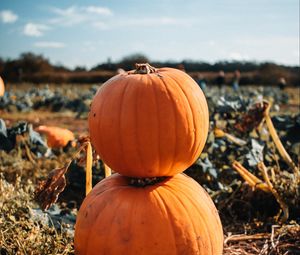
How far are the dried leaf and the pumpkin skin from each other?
0.55 ft

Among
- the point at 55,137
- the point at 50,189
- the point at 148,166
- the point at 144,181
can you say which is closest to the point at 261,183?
the point at 144,181

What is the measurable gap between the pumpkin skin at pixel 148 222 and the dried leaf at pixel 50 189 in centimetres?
17

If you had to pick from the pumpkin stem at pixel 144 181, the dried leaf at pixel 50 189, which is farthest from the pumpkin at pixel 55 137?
the pumpkin stem at pixel 144 181

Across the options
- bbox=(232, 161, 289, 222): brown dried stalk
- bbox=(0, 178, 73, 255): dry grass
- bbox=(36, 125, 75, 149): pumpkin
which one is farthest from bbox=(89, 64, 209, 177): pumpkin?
bbox=(36, 125, 75, 149): pumpkin

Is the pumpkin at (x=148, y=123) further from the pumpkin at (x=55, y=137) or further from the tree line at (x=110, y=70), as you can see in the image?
the tree line at (x=110, y=70)

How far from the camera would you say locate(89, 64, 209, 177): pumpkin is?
2070 millimetres

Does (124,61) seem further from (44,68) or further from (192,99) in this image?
(192,99)

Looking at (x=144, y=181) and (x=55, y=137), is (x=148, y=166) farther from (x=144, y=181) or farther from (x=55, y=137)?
(x=55, y=137)

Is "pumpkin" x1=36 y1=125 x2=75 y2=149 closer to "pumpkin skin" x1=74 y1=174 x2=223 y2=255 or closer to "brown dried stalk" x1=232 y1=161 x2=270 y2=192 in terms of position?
"brown dried stalk" x1=232 y1=161 x2=270 y2=192

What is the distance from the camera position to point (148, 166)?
2.13 meters

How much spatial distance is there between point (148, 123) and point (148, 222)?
17.6 inches

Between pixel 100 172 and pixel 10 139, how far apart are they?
91 cm

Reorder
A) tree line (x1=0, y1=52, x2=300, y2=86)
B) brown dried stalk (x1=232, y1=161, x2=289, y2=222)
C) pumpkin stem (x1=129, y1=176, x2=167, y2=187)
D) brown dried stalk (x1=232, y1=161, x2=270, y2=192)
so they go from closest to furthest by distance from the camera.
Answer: pumpkin stem (x1=129, y1=176, x2=167, y2=187) < brown dried stalk (x1=232, y1=161, x2=289, y2=222) < brown dried stalk (x1=232, y1=161, x2=270, y2=192) < tree line (x1=0, y1=52, x2=300, y2=86)

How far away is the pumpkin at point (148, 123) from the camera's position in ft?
6.79
